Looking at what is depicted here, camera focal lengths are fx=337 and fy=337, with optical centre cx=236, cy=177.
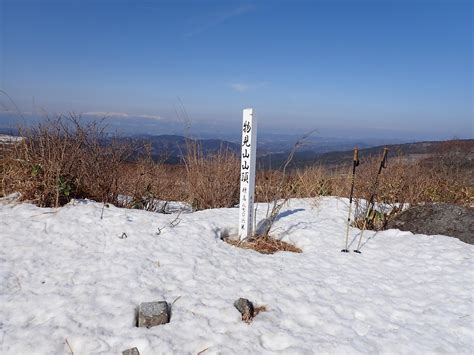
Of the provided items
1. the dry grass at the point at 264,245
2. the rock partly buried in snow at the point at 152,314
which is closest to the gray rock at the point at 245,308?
the rock partly buried in snow at the point at 152,314

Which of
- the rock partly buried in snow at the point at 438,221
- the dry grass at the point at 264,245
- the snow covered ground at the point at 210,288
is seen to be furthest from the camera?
the rock partly buried in snow at the point at 438,221

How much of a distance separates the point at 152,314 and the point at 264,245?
2.05 m

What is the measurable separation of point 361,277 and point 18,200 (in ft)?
13.9

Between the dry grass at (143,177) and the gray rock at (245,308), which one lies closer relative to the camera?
the gray rock at (245,308)

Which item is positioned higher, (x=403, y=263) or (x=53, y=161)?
(x=53, y=161)

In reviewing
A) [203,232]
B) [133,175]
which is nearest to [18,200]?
[133,175]

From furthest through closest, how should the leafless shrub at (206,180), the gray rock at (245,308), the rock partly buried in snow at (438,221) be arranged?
the leafless shrub at (206,180)
the rock partly buried in snow at (438,221)
the gray rock at (245,308)

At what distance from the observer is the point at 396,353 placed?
2348 millimetres

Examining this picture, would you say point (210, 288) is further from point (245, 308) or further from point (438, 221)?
point (438, 221)

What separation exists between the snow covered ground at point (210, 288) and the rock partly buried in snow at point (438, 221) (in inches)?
7.9

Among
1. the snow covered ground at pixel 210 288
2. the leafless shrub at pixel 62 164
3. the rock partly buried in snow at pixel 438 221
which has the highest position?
the leafless shrub at pixel 62 164

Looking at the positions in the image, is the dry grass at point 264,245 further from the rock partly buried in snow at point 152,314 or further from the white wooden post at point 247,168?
the rock partly buried in snow at point 152,314

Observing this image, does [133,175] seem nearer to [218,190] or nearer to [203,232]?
[218,190]

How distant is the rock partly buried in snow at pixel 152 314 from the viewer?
2.48 meters
